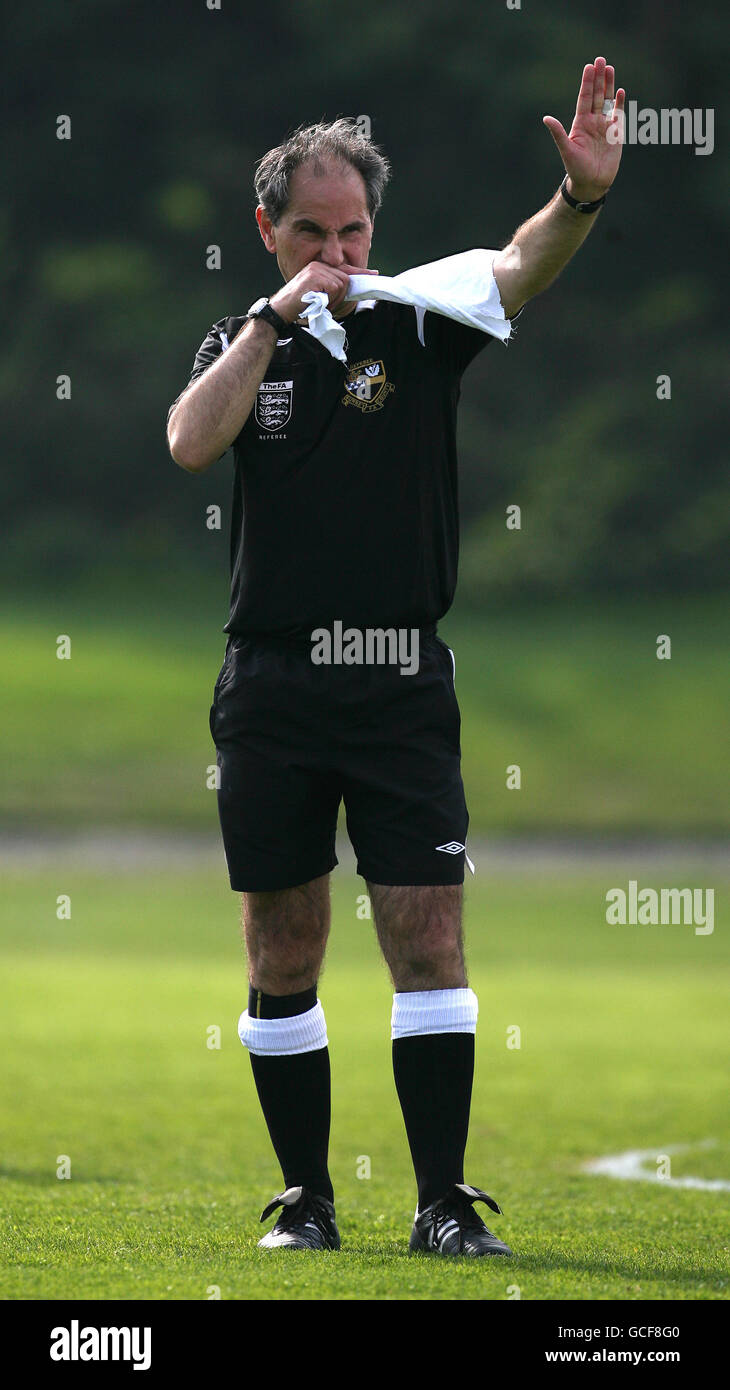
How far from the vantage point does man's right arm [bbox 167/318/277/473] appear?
336 centimetres

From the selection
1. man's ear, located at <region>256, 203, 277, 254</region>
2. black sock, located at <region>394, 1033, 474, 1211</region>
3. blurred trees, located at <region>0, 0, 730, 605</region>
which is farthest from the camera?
blurred trees, located at <region>0, 0, 730, 605</region>

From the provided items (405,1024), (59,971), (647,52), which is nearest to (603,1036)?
(59,971)

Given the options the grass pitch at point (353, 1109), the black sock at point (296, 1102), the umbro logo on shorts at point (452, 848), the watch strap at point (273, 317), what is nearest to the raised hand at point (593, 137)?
the watch strap at point (273, 317)

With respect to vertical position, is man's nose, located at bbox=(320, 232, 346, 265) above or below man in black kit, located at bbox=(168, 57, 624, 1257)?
above

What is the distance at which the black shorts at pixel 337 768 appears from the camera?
3.33m

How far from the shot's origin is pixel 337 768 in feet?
11.0

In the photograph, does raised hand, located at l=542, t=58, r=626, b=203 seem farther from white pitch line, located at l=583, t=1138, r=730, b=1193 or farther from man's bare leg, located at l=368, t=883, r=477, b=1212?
white pitch line, located at l=583, t=1138, r=730, b=1193

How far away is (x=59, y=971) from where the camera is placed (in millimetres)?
10422

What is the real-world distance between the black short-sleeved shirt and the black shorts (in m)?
0.10

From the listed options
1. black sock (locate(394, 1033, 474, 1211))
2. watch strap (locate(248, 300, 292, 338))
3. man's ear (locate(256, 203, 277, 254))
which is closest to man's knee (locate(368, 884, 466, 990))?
black sock (locate(394, 1033, 474, 1211))

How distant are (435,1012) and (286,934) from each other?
0.34 meters

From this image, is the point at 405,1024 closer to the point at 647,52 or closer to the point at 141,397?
the point at 141,397

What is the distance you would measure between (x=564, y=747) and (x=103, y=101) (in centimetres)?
1660

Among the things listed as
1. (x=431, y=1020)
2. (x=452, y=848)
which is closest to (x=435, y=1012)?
(x=431, y=1020)
